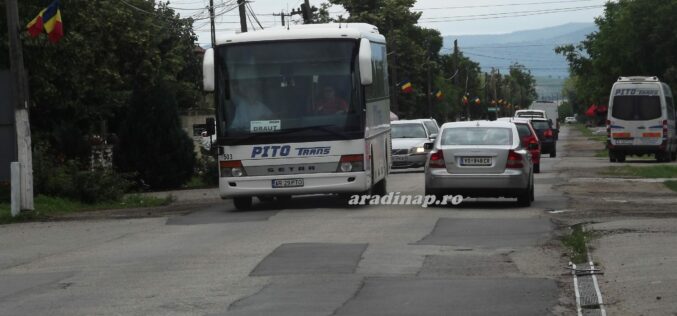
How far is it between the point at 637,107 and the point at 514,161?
26.5 m

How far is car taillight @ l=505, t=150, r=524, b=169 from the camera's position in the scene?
22288 millimetres

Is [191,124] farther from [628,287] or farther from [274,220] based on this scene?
[628,287]

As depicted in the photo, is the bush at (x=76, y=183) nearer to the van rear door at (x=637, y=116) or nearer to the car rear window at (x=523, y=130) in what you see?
the car rear window at (x=523, y=130)

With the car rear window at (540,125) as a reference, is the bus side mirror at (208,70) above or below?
above

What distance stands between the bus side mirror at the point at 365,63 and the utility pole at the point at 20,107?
620cm

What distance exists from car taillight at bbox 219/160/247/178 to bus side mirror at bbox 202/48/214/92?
126 cm

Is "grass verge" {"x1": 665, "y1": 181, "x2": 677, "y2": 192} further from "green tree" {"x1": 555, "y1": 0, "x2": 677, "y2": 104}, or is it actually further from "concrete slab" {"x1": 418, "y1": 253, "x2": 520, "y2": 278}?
"green tree" {"x1": 555, "y1": 0, "x2": 677, "y2": 104}

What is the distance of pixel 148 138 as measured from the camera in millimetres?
34406

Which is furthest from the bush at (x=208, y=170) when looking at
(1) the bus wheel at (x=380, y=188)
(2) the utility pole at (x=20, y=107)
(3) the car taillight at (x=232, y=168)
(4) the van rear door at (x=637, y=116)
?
(4) the van rear door at (x=637, y=116)

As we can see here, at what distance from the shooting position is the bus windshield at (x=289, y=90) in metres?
22.3

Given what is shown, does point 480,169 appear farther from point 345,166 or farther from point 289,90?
point 289,90

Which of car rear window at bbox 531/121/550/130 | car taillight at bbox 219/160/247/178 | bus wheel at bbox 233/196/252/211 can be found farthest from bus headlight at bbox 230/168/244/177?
car rear window at bbox 531/121/550/130

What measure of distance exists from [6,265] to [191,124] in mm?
79697

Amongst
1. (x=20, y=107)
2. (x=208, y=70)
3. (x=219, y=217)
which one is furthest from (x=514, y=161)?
(x=20, y=107)
